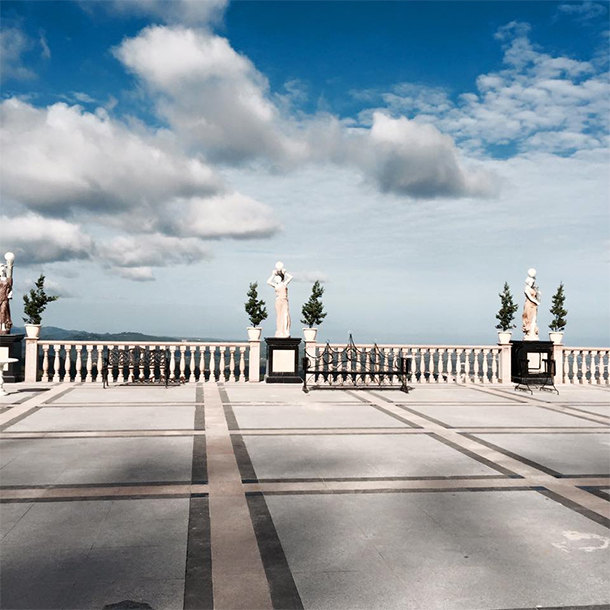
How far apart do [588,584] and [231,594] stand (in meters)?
2.32

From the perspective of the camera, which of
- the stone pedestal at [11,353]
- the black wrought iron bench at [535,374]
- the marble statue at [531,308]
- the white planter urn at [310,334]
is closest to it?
the stone pedestal at [11,353]

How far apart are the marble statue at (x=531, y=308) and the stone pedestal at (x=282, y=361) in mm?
7370

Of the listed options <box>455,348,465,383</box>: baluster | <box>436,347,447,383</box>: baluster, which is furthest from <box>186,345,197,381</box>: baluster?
<box>455,348,465,383</box>: baluster

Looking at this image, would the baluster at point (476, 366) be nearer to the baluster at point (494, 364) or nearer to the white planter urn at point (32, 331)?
the baluster at point (494, 364)

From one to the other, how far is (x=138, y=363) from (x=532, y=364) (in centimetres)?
1200

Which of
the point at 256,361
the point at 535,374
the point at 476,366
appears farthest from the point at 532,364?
the point at 256,361

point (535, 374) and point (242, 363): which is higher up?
point (242, 363)

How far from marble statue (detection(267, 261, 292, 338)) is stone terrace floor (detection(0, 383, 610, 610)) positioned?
6.82m

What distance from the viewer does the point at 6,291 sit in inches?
628

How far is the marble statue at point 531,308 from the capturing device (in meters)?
17.2

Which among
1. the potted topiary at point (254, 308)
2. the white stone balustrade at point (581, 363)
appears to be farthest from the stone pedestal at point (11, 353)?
the potted topiary at point (254, 308)

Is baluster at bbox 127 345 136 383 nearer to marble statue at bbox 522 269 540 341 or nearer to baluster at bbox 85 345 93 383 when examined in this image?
baluster at bbox 85 345 93 383

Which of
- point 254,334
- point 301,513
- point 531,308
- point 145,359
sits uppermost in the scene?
point 531,308

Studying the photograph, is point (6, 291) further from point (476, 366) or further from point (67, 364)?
point (476, 366)
